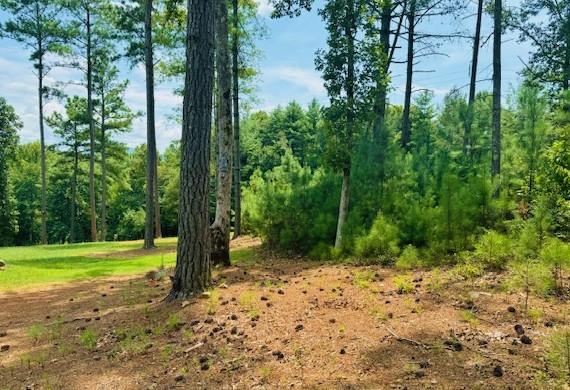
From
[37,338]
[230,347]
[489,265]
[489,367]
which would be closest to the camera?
[489,367]

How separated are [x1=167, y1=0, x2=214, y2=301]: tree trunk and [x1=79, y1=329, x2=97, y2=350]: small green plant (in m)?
0.92

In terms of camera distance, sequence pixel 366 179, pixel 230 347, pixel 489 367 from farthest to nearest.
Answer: pixel 366 179 → pixel 230 347 → pixel 489 367

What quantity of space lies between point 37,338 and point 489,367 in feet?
14.5

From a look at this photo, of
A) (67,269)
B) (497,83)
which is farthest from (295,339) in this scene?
(497,83)

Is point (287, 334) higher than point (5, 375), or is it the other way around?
point (287, 334)

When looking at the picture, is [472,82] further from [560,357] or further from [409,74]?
[560,357]

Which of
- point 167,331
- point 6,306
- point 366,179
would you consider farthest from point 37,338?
point 366,179

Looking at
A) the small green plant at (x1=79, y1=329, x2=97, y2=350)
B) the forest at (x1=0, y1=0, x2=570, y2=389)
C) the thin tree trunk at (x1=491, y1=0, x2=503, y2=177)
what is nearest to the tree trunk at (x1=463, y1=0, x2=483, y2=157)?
the forest at (x1=0, y1=0, x2=570, y2=389)

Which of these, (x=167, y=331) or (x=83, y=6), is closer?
(x=167, y=331)

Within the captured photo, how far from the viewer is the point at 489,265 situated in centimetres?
527

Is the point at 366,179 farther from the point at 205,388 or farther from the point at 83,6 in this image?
Result: the point at 83,6

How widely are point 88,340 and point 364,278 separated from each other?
10.9 ft

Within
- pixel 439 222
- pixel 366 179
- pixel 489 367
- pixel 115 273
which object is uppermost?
pixel 366 179

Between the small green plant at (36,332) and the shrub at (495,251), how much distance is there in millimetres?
5121
